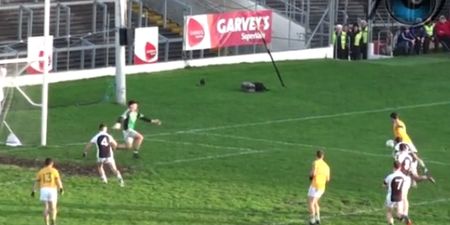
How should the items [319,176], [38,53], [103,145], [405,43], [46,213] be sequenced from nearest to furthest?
[46,213]
[319,176]
[103,145]
[38,53]
[405,43]

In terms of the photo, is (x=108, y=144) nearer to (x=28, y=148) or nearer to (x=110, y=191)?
(x=110, y=191)

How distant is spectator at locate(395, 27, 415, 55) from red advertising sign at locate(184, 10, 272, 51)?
24.1ft

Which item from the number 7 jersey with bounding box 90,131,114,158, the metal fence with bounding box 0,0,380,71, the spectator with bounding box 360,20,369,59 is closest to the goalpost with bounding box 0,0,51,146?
the number 7 jersey with bounding box 90,131,114,158

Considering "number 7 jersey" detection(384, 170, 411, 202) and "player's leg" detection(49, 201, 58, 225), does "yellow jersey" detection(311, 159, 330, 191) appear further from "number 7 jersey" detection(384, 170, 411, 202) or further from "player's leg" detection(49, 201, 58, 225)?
"player's leg" detection(49, 201, 58, 225)

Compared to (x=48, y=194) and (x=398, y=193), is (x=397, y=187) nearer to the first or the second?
(x=398, y=193)

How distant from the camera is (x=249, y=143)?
40750 millimetres

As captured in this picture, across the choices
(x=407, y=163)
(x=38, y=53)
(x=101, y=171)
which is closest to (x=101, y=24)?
(x=38, y=53)

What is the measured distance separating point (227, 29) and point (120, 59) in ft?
37.1

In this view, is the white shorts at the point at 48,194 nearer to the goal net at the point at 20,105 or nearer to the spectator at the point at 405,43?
the goal net at the point at 20,105

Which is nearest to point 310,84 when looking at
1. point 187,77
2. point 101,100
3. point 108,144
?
point 187,77

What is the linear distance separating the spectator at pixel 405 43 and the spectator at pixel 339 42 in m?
3.48

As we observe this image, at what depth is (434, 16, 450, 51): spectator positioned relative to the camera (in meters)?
63.0

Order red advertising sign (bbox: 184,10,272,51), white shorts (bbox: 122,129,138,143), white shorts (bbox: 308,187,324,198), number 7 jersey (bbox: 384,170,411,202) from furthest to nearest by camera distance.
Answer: red advertising sign (bbox: 184,10,272,51)
white shorts (bbox: 122,129,138,143)
white shorts (bbox: 308,187,324,198)
number 7 jersey (bbox: 384,170,411,202)

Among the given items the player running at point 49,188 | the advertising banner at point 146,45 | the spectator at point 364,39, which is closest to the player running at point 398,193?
the player running at point 49,188
